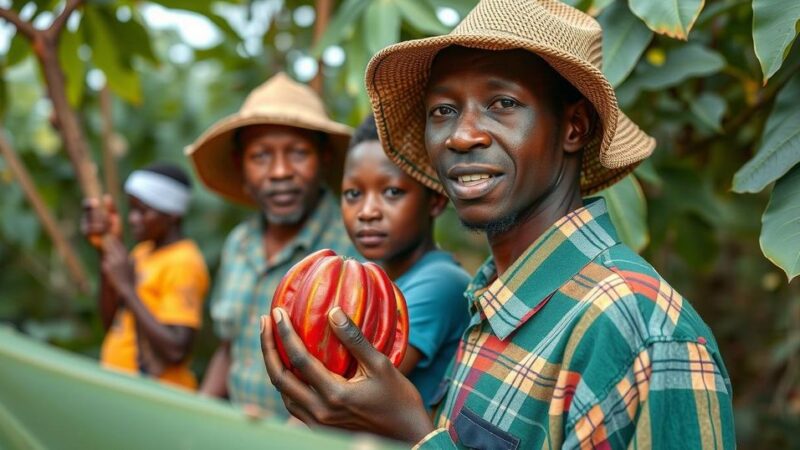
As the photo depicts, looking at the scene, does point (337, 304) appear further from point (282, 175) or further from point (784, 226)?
point (282, 175)

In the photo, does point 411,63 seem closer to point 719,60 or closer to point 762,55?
point 762,55

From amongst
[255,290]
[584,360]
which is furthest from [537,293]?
[255,290]

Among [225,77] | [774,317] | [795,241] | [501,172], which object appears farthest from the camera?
[774,317]

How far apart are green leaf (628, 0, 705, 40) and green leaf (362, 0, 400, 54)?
684 mm

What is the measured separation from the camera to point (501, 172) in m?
1.45

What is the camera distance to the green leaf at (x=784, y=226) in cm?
159

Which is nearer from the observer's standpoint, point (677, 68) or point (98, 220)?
point (677, 68)

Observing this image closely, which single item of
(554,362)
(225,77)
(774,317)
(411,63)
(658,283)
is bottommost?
(774,317)

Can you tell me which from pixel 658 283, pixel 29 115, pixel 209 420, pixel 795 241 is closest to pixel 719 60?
pixel 795 241

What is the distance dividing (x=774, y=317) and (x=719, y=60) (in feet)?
10.0

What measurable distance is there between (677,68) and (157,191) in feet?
6.49

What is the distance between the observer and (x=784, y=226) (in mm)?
1647

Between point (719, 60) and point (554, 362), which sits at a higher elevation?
point (719, 60)

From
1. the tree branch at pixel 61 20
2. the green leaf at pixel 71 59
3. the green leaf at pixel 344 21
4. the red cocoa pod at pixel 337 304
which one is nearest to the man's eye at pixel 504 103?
the red cocoa pod at pixel 337 304
